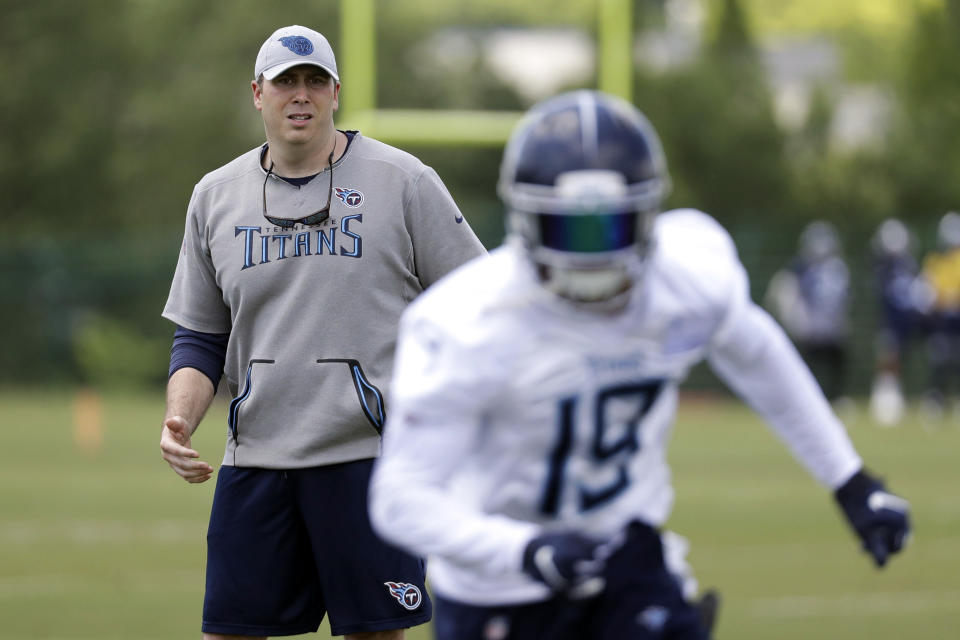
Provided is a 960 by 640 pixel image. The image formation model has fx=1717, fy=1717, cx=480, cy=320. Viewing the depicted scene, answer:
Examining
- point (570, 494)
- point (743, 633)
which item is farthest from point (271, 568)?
point (743, 633)

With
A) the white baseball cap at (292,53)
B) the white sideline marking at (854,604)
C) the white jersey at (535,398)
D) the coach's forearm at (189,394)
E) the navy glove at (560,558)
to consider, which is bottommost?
the white sideline marking at (854,604)

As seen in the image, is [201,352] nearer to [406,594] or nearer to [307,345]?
[307,345]

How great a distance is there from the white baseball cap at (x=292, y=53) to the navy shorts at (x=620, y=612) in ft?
5.81

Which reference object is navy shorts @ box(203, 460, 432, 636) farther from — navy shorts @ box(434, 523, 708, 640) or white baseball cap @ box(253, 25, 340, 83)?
navy shorts @ box(434, 523, 708, 640)

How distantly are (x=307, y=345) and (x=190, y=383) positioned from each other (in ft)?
1.28

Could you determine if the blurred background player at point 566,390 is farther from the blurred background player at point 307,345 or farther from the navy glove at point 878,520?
the blurred background player at point 307,345

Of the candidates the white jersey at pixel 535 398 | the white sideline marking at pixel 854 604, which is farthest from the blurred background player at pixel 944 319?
the white jersey at pixel 535 398

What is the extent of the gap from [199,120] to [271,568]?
2861 cm

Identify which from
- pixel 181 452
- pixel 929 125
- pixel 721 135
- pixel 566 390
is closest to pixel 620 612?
pixel 566 390

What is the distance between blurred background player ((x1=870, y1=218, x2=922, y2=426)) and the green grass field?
243cm

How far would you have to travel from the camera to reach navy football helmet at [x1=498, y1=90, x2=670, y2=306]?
3018 millimetres

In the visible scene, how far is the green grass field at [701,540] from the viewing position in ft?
25.9

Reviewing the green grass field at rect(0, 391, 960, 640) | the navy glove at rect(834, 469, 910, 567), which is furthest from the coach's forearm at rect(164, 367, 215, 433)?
the green grass field at rect(0, 391, 960, 640)

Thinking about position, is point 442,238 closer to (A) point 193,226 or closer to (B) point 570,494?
(A) point 193,226
